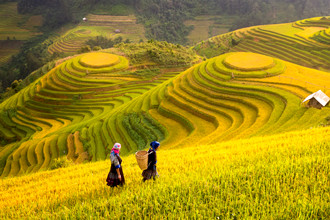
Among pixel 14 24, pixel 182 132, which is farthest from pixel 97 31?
pixel 182 132

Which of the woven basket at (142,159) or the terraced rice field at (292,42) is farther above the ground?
the terraced rice field at (292,42)

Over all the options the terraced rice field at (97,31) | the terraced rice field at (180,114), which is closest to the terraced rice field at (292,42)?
the terraced rice field at (180,114)

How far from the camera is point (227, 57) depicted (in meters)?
34.5

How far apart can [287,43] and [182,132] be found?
60814 mm

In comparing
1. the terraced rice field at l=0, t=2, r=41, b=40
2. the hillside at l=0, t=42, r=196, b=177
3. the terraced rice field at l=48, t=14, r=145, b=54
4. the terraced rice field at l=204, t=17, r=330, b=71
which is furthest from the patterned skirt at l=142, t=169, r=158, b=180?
the terraced rice field at l=0, t=2, r=41, b=40

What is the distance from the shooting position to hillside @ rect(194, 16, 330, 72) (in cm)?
6064

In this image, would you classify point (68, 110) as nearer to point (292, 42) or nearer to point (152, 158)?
point (152, 158)

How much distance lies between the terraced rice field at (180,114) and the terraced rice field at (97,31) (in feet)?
219

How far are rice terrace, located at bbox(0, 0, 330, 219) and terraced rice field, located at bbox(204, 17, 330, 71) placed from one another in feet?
1.35

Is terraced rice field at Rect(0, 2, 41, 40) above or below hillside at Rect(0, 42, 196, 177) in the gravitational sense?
above

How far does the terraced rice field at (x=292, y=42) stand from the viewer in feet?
198

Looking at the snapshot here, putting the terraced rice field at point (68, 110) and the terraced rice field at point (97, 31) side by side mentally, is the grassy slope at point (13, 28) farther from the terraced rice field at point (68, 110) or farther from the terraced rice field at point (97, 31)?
the terraced rice field at point (68, 110)

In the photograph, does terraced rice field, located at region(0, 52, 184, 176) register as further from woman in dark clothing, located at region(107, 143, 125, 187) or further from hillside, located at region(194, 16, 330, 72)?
hillside, located at region(194, 16, 330, 72)

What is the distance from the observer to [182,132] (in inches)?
934
